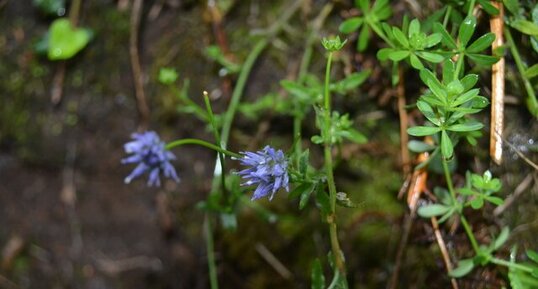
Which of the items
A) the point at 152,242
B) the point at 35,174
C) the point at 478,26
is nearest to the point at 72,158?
the point at 35,174

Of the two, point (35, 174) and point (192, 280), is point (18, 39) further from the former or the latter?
point (192, 280)

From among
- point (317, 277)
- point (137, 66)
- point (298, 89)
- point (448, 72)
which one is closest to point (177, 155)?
point (137, 66)

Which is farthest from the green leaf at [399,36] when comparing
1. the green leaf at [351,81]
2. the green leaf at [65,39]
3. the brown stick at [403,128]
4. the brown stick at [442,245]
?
the green leaf at [65,39]

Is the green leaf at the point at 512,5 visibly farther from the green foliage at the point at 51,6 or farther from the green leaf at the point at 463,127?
the green foliage at the point at 51,6

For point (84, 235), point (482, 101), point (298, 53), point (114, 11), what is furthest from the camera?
point (84, 235)

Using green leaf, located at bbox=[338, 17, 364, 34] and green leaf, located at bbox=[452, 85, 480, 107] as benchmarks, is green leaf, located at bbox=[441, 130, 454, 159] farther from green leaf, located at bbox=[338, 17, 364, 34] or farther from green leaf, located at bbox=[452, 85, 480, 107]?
green leaf, located at bbox=[338, 17, 364, 34]
